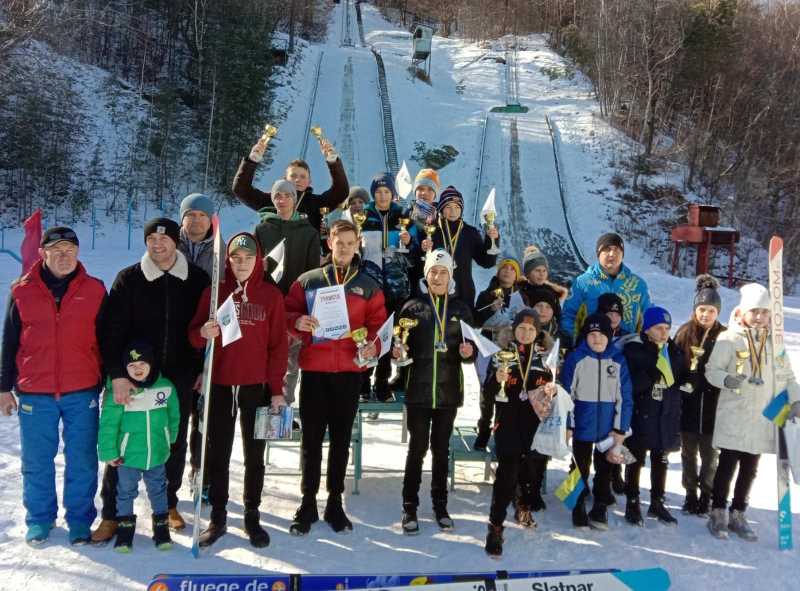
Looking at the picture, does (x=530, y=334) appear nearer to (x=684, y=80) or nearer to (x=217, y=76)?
(x=217, y=76)

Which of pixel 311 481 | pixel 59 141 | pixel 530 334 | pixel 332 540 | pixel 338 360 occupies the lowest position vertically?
pixel 332 540

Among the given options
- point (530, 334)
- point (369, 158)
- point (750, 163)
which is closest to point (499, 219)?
point (369, 158)

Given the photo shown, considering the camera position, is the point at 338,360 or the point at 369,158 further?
the point at 369,158

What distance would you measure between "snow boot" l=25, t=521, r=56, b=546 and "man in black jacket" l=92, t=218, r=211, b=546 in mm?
331

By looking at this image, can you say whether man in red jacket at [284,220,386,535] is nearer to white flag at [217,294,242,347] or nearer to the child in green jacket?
white flag at [217,294,242,347]

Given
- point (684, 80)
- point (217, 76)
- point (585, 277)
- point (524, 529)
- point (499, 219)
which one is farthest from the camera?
point (684, 80)

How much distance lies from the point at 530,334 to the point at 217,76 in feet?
66.3

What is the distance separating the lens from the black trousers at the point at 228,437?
13.3 ft

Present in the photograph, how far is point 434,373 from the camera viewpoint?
433 cm

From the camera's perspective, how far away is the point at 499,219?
19031 mm

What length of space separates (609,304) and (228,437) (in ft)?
10.6

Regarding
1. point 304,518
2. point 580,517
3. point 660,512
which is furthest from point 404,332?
point 660,512

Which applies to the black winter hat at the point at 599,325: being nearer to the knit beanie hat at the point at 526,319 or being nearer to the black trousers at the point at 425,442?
the knit beanie hat at the point at 526,319

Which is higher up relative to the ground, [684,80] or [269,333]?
[684,80]
